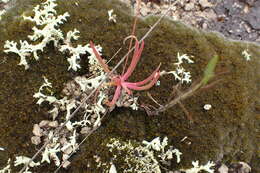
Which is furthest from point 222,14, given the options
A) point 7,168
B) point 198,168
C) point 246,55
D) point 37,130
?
point 7,168

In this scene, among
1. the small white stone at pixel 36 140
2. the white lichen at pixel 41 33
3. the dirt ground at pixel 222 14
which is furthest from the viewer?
the dirt ground at pixel 222 14

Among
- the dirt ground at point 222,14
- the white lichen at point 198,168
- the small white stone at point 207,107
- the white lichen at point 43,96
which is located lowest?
the white lichen at point 198,168

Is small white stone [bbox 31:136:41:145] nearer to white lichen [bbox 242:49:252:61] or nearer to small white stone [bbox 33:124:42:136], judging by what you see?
small white stone [bbox 33:124:42:136]

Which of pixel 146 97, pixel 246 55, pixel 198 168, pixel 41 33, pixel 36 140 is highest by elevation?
pixel 41 33

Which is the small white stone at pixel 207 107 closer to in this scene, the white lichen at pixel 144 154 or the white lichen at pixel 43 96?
the white lichen at pixel 144 154

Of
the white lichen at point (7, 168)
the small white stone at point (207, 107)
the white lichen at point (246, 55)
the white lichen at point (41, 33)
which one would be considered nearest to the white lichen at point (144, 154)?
the small white stone at point (207, 107)

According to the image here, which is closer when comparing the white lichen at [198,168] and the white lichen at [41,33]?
the white lichen at [198,168]

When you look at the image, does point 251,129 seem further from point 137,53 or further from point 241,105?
Answer: point 137,53

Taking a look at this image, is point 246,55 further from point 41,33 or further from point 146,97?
point 41,33

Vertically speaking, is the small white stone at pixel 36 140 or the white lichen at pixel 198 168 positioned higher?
the small white stone at pixel 36 140

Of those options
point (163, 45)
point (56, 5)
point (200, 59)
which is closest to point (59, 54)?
point (56, 5)
